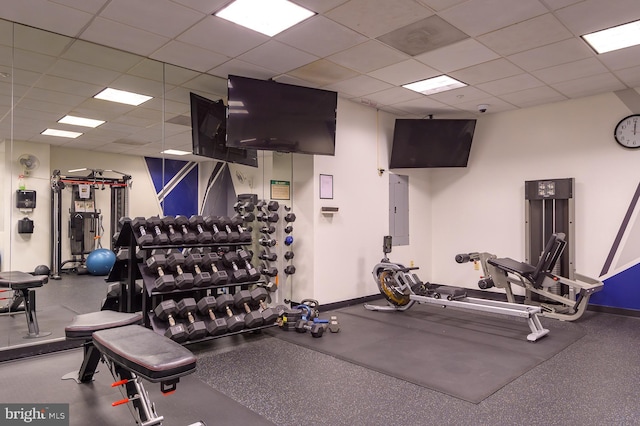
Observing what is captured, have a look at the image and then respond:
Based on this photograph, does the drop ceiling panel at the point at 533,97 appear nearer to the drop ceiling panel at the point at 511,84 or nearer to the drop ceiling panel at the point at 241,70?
the drop ceiling panel at the point at 511,84

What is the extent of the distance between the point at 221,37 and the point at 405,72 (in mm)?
2151

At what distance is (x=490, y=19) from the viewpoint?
3.43m

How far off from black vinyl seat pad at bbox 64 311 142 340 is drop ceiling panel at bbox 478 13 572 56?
393 centimetres

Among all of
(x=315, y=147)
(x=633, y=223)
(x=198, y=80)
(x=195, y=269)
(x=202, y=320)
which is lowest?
(x=202, y=320)

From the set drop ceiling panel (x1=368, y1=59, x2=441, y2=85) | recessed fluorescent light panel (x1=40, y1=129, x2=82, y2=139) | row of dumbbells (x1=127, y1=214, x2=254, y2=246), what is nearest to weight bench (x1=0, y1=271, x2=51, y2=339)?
row of dumbbells (x1=127, y1=214, x2=254, y2=246)

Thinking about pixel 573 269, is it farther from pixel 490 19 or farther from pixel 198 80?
pixel 198 80

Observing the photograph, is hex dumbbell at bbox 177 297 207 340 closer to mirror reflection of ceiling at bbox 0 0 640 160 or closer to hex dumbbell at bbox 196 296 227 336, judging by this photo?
hex dumbbell at bbox 196 296 227 336

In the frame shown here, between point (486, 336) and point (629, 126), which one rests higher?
point (629, 126)

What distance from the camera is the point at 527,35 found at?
12.1 feet

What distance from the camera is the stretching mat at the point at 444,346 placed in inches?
122

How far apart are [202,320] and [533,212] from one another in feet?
16.2

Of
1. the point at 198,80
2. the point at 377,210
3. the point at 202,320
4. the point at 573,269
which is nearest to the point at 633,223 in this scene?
the point at 573,269

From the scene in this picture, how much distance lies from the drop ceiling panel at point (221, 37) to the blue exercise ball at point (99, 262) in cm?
253

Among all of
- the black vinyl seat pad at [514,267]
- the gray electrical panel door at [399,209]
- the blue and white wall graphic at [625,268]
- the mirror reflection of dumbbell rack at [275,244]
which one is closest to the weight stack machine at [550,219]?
the blue and white wall graphic at [625,268]
